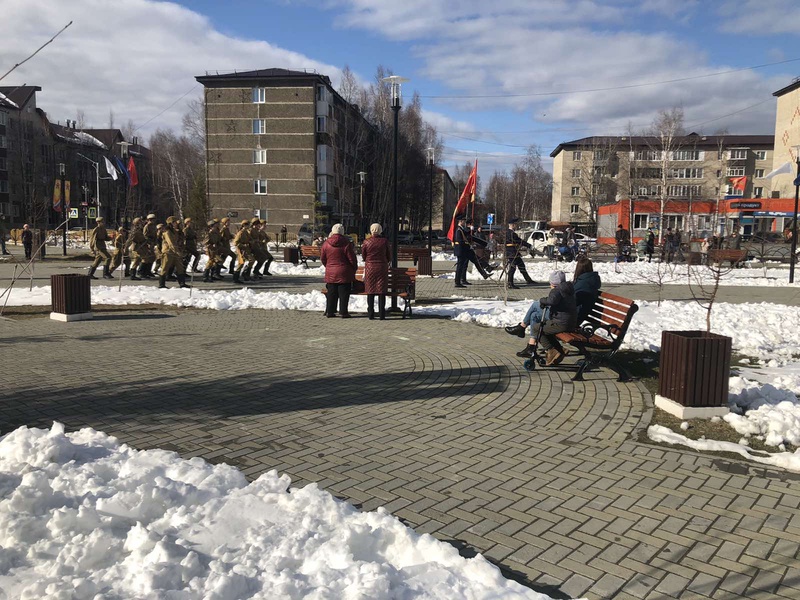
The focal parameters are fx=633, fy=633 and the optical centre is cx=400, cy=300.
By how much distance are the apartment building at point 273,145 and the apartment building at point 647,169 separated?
30732 mm

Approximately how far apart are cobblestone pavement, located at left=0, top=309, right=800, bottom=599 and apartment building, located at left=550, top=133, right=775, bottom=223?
6309 cm

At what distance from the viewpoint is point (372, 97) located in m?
55.3

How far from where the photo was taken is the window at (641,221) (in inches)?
1899

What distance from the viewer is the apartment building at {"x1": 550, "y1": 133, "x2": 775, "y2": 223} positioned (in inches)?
2852

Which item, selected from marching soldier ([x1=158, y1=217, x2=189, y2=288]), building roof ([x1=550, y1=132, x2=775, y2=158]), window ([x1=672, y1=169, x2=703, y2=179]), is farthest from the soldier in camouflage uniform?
window ([x1=672, y1=169, x2=703, y2=179])

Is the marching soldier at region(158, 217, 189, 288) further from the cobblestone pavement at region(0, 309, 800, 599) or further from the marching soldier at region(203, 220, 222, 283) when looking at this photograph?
the cobblestone pavement at region(0, 309, 800, 599)

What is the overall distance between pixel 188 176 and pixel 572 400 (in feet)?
267

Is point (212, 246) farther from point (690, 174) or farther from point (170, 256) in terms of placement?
point (690, 174)

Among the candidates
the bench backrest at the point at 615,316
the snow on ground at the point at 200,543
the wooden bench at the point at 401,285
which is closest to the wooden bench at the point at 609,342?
the bench backrest at the point at 615,316

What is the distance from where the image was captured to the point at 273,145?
60.2 metres

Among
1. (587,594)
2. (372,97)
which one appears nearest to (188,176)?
(372,97)

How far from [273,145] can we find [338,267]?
51648 mm

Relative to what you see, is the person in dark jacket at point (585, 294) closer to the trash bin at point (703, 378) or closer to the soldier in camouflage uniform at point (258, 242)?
the trash bin at point (703, 378)

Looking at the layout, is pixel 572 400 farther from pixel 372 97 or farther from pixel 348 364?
pixel 372 97
